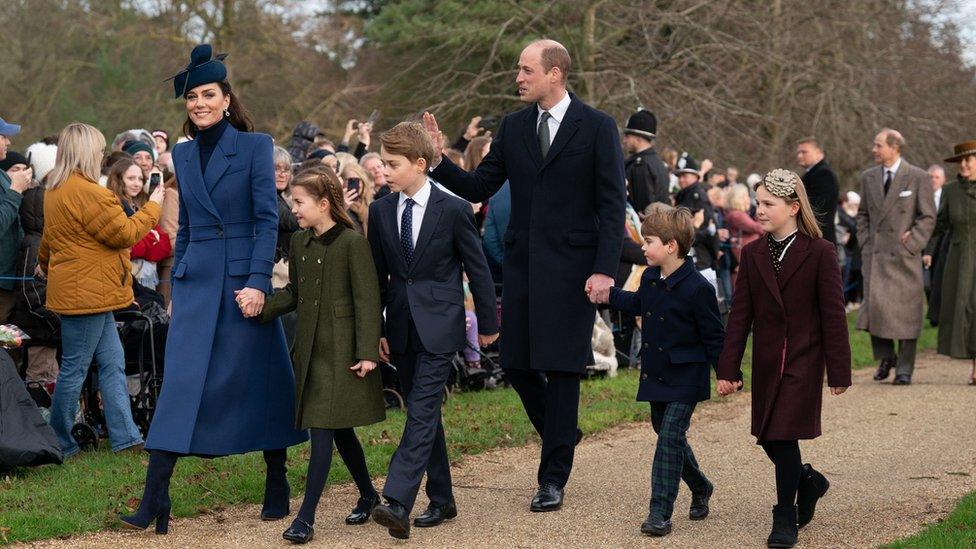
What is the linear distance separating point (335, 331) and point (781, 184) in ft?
7.05

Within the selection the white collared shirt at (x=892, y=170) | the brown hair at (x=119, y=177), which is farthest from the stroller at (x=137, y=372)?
the white collared shirt at (x=892, y=170)

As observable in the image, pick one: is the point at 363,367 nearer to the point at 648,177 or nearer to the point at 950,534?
the point at 950,534

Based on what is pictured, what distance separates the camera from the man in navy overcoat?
21.2 ft

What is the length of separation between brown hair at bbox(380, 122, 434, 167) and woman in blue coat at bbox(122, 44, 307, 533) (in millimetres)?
623

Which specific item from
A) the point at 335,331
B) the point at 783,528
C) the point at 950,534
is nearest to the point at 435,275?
the point at 335,331

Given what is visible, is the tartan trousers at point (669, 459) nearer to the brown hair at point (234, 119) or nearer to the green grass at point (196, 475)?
the green grass at point (196, 475)

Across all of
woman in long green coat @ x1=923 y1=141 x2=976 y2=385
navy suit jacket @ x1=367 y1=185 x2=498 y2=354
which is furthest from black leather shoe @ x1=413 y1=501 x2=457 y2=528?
woman in long green coat @ x1=923 y1=141 x2=976 y2=385

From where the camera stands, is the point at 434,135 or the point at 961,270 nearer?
the point at 434,135

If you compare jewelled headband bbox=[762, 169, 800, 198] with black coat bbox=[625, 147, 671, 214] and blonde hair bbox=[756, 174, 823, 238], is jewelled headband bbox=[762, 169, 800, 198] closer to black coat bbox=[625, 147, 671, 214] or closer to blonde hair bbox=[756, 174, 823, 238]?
blonde hair bbox=[756, 174, 823, 238]

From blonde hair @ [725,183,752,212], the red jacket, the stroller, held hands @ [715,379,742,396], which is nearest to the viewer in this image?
held hands @ [715,379,742,396]

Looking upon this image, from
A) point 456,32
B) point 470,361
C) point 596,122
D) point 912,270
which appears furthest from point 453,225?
point 456,32

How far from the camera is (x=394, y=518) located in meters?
5.69

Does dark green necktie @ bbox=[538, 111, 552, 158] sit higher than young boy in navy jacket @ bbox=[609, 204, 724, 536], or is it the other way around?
dark green necktie @ bbox=[538, 111, 552, 158]

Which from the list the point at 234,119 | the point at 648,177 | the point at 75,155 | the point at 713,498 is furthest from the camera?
the point at 648,177
